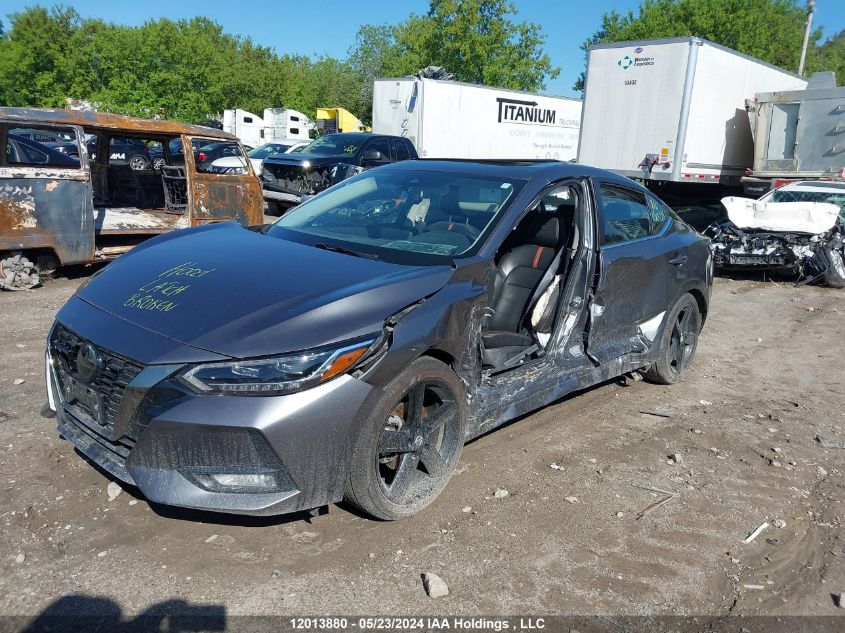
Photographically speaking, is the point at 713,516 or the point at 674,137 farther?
the point at 674,137

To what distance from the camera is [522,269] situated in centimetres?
459

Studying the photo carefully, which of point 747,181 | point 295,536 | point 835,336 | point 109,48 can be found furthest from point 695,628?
point 109,48

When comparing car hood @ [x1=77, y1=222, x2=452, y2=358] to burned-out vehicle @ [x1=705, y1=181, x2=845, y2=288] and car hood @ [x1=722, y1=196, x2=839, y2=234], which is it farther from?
car hood @ [x1=722, y1=196, x2=839, y2=234]

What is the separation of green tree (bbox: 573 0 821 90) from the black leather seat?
33307mm

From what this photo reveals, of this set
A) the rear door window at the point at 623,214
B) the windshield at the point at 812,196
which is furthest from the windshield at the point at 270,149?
the rear door window at the point at 623,214

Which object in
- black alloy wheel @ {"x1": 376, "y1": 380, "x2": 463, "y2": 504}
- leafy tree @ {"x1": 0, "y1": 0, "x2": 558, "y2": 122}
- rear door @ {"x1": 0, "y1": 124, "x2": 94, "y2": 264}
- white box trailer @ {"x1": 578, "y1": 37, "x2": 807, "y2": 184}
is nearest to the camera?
black alloy wheel @ {"x1": 376, "y1": 380, "x2": 463, "y2": 504}

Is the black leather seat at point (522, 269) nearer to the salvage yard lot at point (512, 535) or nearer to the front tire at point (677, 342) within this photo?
the salvage yard lot at point (512, 535)

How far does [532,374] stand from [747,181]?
46.1 feet

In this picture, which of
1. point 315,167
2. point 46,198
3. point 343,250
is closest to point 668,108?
point 315,167

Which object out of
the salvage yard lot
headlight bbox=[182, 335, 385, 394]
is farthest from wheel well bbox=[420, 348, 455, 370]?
the salvage yard lot

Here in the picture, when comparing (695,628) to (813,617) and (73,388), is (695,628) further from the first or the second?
(73,388)

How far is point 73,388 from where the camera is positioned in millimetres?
3195

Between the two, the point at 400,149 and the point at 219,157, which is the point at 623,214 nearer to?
the point at 219,157

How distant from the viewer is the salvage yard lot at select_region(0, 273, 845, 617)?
Result: 2.83 m
